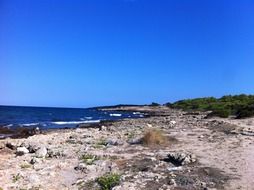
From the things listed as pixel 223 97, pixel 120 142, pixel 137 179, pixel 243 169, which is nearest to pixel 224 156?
pixel 243 169

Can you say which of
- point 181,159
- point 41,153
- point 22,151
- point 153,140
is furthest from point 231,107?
point 181,159

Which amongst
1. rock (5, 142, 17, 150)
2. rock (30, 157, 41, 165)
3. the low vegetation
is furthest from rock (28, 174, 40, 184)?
the low vegetation

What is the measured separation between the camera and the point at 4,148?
21828mm

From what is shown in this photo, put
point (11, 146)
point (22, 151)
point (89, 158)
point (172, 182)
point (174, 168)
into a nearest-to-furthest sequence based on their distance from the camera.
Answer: point (172, 182), point (174, 168), point (89, 158), point (22, 151), point (11, 146)

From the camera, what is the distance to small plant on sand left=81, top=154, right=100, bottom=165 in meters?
15.3

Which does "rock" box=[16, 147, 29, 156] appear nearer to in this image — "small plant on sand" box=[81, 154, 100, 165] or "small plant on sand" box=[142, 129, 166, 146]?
"small plant on sand" box=[81, 154, 100, 165]

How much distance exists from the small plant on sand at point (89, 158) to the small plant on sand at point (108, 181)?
2.65 meters

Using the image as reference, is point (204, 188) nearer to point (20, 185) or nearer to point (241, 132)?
point (20, 185)

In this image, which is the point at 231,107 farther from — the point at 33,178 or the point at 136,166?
the point at 33,178

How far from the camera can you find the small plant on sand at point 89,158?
15.3 meters

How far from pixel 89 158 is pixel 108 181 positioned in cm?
421

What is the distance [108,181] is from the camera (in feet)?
39.7

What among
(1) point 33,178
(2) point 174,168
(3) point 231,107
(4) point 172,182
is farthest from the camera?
(3) point 231,107

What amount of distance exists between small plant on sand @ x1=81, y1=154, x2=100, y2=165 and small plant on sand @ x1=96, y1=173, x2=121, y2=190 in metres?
2.65
